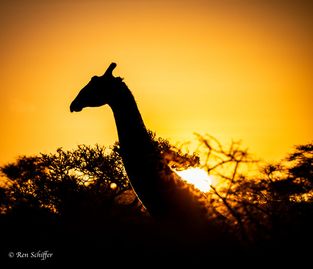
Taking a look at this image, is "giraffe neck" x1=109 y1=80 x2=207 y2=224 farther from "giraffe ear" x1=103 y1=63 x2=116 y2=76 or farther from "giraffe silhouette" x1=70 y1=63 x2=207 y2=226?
"giraffe ear" x1=103 y1=63 x2=116 y2=76

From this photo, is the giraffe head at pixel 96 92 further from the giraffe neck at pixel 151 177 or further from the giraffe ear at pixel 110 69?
the giraffe neck at pixel 151 177

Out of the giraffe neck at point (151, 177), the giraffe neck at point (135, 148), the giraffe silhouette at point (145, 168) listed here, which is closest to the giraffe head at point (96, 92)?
the giraffe silhouette at point (145, 168)

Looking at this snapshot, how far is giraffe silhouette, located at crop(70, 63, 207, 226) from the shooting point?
558 cm

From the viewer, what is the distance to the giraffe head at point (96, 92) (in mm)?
7230

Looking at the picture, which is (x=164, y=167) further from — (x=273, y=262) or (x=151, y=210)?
(x=273, y=262)

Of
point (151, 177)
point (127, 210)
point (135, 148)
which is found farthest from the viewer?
point (127, 210)

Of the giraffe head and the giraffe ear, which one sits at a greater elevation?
the giraffe ear

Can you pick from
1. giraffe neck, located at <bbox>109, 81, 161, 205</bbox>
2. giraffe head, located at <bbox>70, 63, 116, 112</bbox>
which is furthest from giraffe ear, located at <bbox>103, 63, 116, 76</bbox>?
giraffe neck, located at <bbox>109, 81, 161, 205</bbox>

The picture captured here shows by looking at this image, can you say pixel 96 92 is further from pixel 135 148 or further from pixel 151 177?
pixel 151 177

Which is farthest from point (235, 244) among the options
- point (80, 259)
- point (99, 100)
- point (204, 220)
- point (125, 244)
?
point (80, 259)

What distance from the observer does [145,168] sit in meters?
6.00

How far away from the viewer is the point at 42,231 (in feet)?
46.4

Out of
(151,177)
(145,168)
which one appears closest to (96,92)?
(145,168)

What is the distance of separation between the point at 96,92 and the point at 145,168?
2587 millimetres
